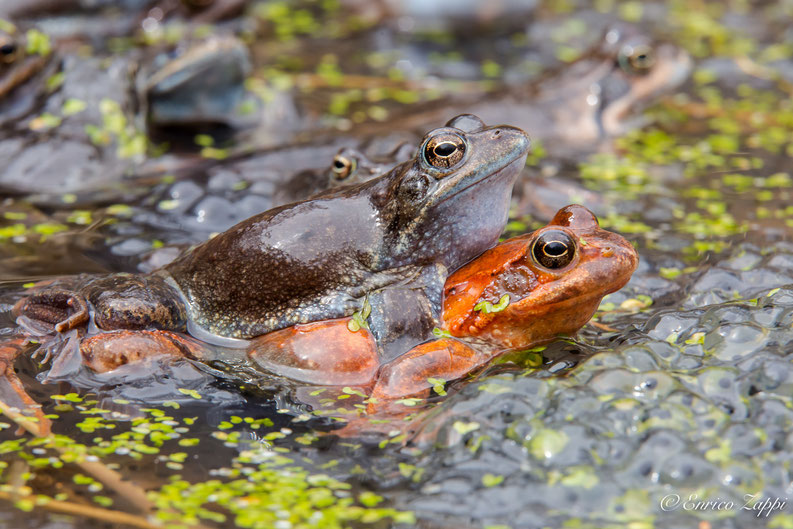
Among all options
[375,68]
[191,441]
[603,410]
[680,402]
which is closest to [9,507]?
[191,441]

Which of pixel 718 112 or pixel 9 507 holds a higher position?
pixel 9 507

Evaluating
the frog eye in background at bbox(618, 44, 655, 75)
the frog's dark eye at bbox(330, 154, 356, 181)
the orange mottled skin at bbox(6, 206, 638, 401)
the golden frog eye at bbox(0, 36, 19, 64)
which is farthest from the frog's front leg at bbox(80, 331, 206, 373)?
Result: the frog eye in background at bbox(618, 44, 655, 75)

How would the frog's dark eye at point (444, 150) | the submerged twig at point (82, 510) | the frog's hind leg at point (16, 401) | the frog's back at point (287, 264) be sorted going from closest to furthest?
the submerged twig at point (82, 510) < the frog's hind leg at point (16, 401) < the frog's dark eye at point (444, 150) < the frog's back at point (287, 264)

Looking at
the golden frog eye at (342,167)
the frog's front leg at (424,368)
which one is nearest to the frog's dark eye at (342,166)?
the golden frog eye at (342,167)

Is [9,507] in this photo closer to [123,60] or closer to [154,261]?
[154,261]

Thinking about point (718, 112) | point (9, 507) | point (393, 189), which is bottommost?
point (718, 112)

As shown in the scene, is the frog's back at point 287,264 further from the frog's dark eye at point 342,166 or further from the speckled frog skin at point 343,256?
the frog's dark eye at point 342,166

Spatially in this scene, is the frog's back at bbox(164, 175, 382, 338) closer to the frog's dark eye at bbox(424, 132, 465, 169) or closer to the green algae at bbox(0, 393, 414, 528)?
the frog's dark eye at bbox(424, 132, 465, 169)
